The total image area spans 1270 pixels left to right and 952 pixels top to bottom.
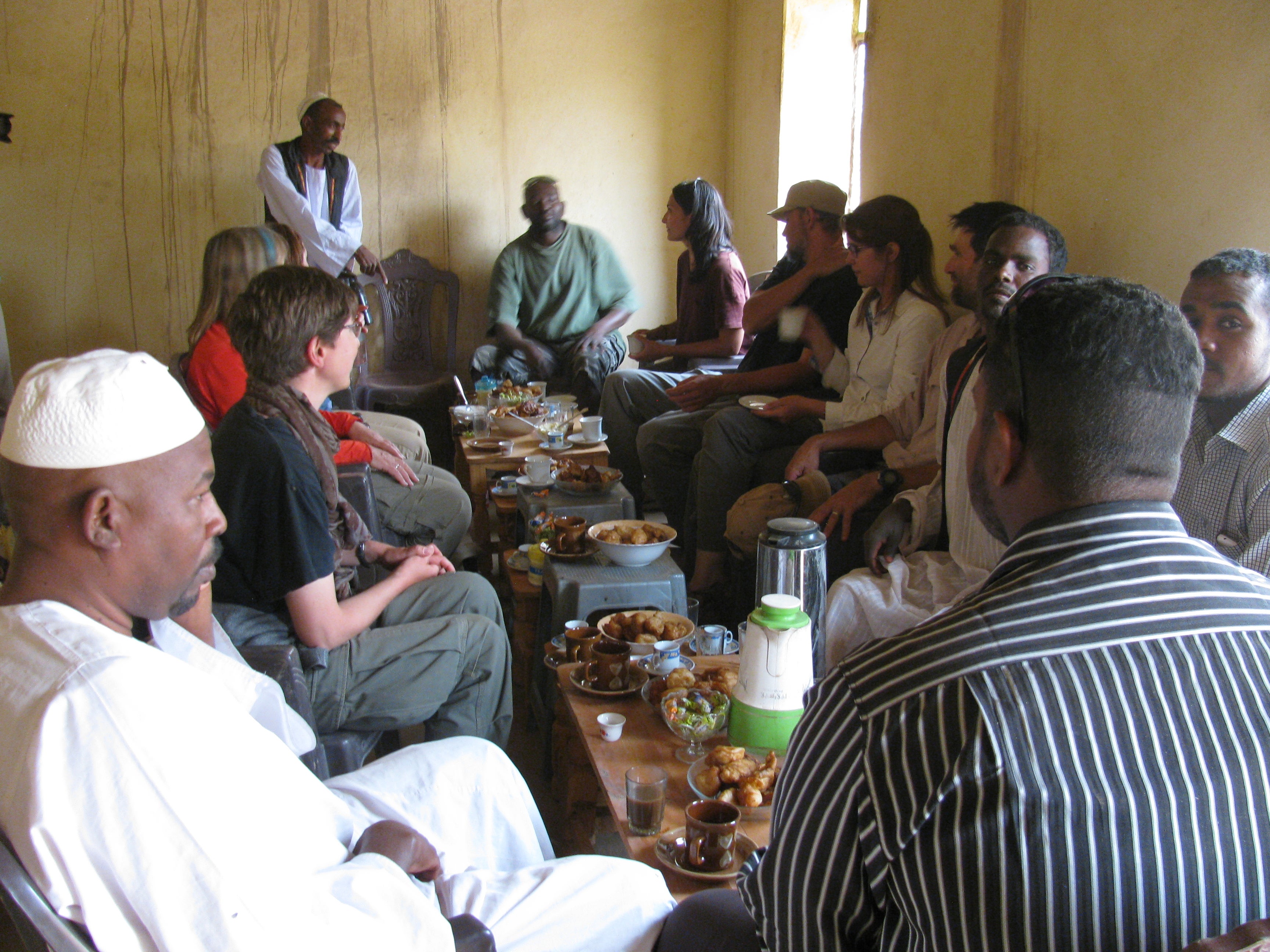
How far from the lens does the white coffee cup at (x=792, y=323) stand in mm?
3549

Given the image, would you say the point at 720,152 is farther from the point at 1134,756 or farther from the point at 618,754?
the point at 1134,756

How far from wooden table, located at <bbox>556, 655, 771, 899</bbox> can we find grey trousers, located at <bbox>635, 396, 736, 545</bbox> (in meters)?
1.98

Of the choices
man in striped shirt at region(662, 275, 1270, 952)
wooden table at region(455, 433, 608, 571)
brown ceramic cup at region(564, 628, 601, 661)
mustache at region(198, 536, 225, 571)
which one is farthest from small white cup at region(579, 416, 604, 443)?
man in striped shirt at region(662, 275, 1270, 952)

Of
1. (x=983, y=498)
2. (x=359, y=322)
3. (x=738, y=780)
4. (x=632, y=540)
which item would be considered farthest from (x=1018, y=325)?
(x=359, y=322)

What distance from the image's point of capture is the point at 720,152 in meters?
6.03

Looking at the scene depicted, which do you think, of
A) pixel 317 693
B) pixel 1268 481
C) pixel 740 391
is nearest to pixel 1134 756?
pixel 1268 481

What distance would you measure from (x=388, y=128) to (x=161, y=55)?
4.09ft

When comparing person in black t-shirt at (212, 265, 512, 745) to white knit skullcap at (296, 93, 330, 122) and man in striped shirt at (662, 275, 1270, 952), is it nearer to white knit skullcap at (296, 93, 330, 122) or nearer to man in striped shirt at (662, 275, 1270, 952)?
man in striped shirt at (662, 275, 1270, 952)

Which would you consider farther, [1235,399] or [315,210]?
[315,210]

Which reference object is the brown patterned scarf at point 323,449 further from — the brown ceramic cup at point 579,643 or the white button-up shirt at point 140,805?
the white button-up shirt at point 140,805

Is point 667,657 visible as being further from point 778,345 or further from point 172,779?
point 778,345

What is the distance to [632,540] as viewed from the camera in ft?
7.73

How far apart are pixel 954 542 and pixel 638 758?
47.2 inches

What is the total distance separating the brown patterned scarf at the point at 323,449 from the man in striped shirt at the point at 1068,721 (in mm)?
1312
